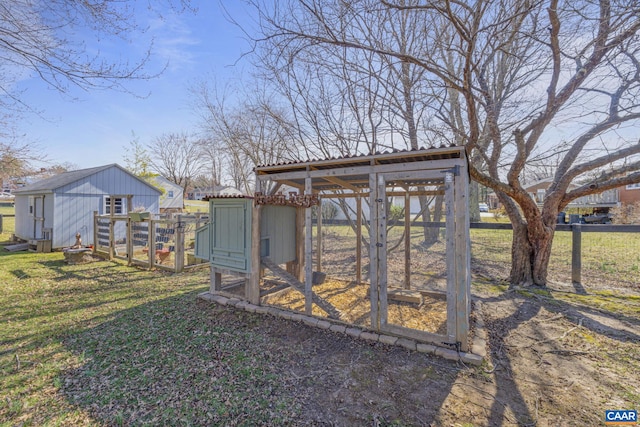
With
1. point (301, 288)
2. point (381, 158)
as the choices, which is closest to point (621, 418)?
point (381, 158)

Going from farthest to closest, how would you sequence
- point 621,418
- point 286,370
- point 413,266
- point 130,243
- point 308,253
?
point 130,243 < point 413,266 < point 308,253 < point 286,370 < point 621,418

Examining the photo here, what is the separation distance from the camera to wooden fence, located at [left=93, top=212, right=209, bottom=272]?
710 cm

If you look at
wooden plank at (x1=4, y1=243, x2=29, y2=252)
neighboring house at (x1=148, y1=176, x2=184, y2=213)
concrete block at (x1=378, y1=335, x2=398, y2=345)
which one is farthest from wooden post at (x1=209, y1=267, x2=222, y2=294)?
neighboring house at (x1=148, y1=176, x2=184, y2=213)

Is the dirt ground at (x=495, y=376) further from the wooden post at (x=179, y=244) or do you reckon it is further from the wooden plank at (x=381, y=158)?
the wooden post at (x=179, y=244)

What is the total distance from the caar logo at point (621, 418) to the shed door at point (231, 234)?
4.19m

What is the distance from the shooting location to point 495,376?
113 inches

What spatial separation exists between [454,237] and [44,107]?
245 inches

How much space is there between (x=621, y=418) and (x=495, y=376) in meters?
0.88

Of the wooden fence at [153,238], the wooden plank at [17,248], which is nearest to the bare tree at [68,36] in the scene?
the wooden fence at [153,238]

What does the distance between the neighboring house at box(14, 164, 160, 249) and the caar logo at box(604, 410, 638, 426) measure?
1073 cm

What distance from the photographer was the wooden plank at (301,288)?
4.10 metres

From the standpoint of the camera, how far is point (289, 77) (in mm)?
7504

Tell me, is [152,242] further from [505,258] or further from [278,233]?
[505,258]

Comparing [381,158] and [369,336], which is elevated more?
[381,158]
